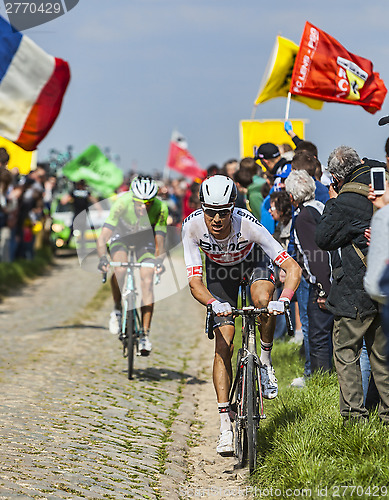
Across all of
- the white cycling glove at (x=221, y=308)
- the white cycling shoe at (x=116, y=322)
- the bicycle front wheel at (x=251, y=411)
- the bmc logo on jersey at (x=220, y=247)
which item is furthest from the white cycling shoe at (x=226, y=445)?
the white cycling shoe at (x=116, y=322)

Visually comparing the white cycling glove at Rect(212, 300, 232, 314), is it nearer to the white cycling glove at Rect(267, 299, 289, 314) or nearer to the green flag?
the white cycling glove at Rect(267, 299, 289, 314)

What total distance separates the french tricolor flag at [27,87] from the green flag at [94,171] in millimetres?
11948

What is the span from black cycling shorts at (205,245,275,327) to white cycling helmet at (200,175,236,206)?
80cm

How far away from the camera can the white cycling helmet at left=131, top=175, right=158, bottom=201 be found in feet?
32.8

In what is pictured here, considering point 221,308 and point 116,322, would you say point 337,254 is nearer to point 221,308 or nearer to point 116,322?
point 221,308

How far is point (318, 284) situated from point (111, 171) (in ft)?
53.6

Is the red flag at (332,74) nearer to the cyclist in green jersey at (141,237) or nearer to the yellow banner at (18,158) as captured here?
the cyclist in green jersey at (141,237)

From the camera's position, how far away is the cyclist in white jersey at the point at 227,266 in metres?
6.27

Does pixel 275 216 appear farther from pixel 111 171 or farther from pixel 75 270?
pixel 75 270

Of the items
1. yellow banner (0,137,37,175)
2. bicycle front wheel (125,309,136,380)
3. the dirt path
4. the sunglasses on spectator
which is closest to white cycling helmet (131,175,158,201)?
bicycle front wheel (125,309,136,380)

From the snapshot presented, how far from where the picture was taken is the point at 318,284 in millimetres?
7918

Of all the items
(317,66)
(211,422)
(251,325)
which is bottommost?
(211,422)

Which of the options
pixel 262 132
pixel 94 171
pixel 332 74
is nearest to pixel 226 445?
pixel 332 74

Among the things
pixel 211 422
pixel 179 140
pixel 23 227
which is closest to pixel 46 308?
pixel 23 227
